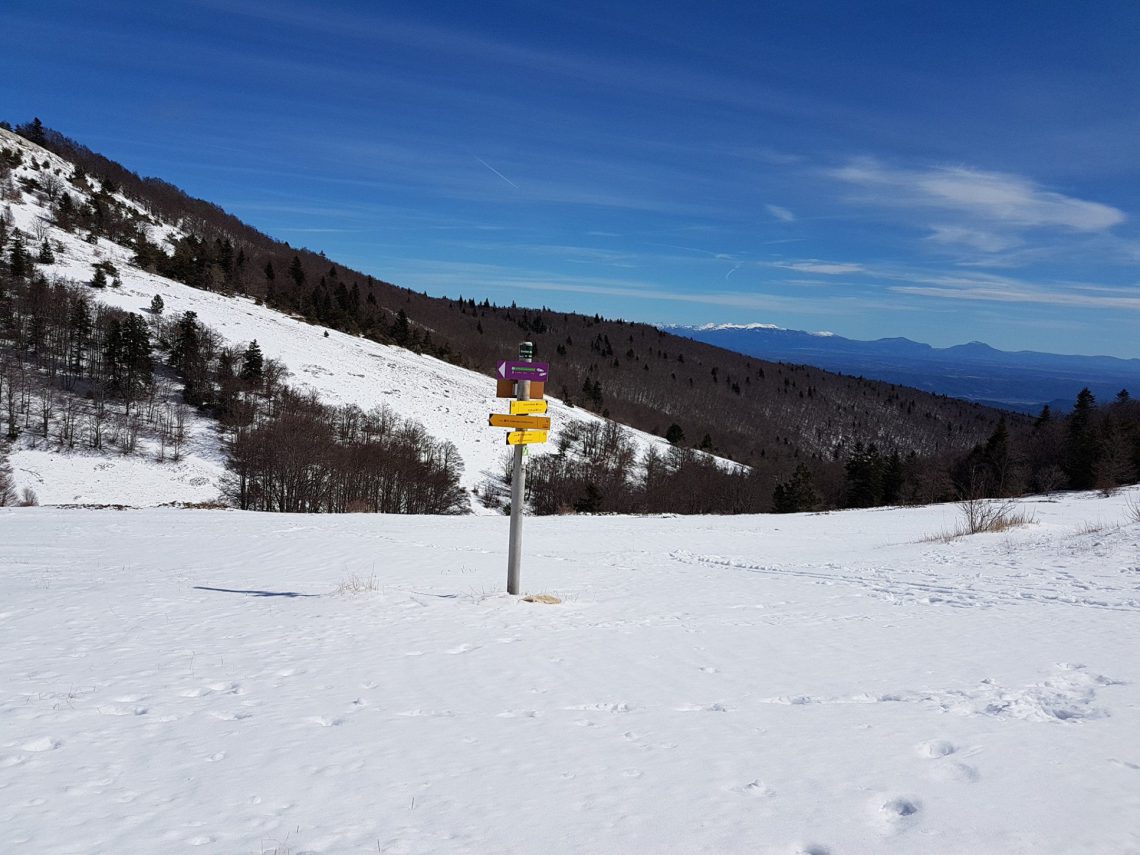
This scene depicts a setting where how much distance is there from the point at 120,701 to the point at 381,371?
82226 millimetres

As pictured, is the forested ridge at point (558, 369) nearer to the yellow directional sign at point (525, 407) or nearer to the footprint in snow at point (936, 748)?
the yellow directional sign at point (525, 407)

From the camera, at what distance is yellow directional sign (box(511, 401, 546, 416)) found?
10.4 m

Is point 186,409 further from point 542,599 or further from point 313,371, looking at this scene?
point 542,599

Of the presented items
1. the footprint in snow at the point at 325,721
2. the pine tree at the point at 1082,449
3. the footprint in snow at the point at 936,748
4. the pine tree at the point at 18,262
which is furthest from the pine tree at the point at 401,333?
the footprint in snow at the point at 936,748

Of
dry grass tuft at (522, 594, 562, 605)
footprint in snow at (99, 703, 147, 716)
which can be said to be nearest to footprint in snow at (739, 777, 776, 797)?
footprint in snow at (99, 703, 147, 716)

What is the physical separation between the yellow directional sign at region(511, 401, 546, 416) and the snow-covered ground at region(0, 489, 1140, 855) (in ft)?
10.5

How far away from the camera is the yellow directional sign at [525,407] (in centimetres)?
1039

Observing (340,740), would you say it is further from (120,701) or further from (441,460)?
(441,460)

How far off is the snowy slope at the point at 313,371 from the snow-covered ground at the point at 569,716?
158 ft

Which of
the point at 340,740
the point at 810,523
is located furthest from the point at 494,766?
the point at 810,523

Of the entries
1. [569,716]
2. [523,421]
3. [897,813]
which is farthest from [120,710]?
[523,421]

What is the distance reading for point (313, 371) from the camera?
7375 centimetres

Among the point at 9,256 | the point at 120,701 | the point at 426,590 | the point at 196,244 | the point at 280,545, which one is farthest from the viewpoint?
the point at 196,244

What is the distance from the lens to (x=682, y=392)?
180 metres
